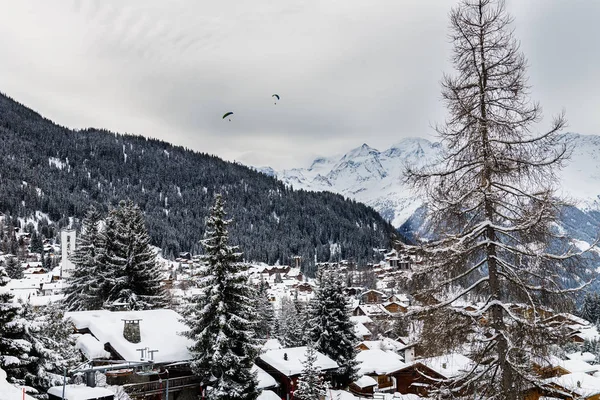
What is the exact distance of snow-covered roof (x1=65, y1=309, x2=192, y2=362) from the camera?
24.7 metres

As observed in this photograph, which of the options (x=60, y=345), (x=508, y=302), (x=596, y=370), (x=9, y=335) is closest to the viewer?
(x=508, y=302)

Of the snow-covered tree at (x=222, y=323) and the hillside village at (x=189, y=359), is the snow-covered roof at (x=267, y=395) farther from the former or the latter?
the snow-covered tree at (x=222, y=323)

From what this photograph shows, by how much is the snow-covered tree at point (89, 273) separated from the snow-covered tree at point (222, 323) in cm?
1445

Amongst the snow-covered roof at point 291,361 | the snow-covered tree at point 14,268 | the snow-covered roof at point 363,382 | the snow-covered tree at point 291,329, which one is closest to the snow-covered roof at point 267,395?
the snow-covered roof at point 291,361

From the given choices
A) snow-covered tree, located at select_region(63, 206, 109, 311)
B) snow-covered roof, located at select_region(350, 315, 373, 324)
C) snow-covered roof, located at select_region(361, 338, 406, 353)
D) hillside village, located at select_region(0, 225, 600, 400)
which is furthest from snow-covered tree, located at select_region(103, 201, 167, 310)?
snow-covered roof, located at select_region(350, 315, 373, 324)

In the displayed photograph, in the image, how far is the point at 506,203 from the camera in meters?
10.1

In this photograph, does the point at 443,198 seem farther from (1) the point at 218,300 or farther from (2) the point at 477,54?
(1) the point at 218,300

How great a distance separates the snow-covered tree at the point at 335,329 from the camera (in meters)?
36.8

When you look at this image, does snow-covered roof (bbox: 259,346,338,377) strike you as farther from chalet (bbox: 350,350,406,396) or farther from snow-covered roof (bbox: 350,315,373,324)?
snow-covered roof (bbox: 350,315,373,324)

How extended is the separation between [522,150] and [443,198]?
1888 mm

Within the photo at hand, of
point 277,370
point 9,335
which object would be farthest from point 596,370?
point 9,335

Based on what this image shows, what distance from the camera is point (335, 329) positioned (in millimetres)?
37000

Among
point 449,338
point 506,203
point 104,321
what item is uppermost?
point 506,203

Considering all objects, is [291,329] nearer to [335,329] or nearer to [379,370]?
[379,370]
